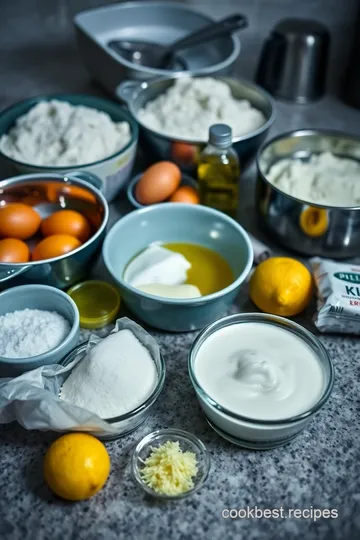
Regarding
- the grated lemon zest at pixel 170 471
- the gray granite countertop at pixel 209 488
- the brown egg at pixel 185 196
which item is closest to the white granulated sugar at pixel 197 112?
the brown egg at pixel 185 196

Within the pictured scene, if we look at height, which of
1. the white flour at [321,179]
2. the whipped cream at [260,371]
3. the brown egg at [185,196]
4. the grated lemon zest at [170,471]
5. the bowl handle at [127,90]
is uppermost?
the bowl handle at [127,90]

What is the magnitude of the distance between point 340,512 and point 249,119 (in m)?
Answer: 0.83

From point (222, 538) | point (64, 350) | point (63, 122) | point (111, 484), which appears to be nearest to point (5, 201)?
point (63, 122)

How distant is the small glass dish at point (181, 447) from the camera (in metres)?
0.75

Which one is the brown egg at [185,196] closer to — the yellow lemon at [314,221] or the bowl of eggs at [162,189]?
the bowl of eggs at [162,189]

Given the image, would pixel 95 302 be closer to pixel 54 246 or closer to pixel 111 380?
pixel 54 246

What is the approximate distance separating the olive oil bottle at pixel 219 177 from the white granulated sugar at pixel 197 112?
0.10m

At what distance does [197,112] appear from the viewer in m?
1.30

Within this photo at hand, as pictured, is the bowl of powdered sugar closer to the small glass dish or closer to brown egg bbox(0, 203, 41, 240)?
the small glass dish

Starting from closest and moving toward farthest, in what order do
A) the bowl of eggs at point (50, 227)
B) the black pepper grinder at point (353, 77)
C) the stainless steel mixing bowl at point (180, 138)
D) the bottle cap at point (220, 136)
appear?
the bowl of eggs at point (50, 227)
the bottle cap at point (220, 136)
the stainless steel mixing bowl at point (180, 138)
the black pepper grinder at point (353, 77)

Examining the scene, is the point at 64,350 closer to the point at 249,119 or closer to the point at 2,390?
the point at 2,390

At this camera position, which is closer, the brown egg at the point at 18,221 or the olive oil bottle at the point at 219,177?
the brown egg at the point at 18,221

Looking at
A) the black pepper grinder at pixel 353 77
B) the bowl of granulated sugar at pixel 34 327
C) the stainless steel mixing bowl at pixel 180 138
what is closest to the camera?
the bowl of granulated sugar at pixel 34 327

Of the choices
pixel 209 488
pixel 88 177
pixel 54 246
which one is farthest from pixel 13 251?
pixel 209 488
